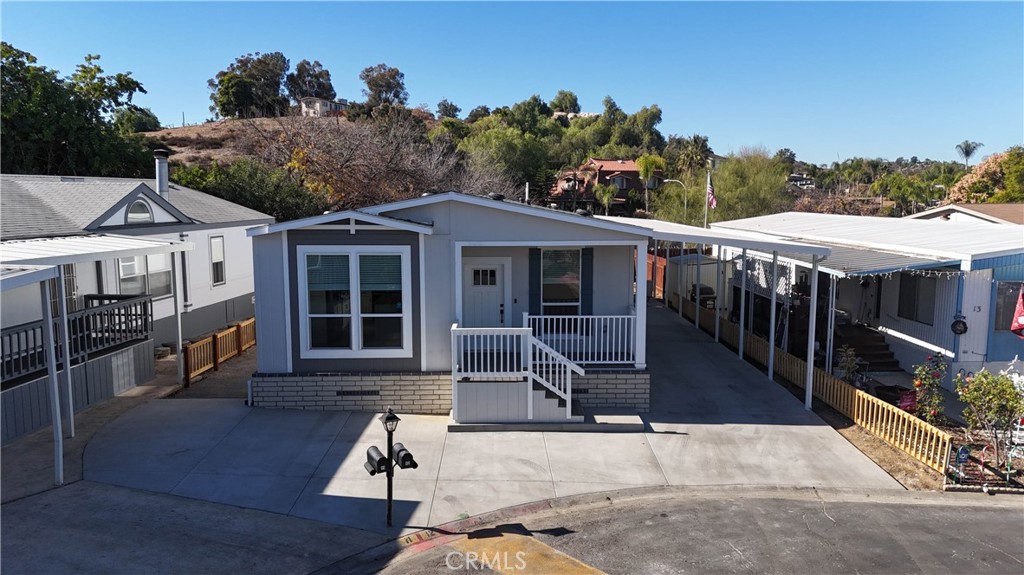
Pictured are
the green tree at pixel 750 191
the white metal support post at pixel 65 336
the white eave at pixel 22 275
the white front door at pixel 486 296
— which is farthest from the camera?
the green tree at pixel 750 191

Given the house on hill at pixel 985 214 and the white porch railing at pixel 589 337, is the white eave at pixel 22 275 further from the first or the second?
the house on hill at pixel 985 214

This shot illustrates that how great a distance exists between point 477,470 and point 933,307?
10.5 m

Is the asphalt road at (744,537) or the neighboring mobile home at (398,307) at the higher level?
the neighboring mobile home at (398,307)

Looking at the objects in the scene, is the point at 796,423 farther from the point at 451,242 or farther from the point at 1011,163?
the point at 1011,163

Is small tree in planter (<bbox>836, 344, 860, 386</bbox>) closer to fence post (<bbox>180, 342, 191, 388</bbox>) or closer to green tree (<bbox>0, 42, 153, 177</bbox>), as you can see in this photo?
fence post (<bbox>180, 342, 191, 388</bbox>)

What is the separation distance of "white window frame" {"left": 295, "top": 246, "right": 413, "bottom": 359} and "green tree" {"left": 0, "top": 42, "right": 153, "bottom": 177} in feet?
85.1

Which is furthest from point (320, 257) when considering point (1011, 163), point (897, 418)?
point (1011, 163)

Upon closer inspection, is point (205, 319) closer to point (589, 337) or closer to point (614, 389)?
point (589, 337)

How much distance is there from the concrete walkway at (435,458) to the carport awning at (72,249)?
9.35ft

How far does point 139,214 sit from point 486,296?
27.0ft

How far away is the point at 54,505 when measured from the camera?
7852mm

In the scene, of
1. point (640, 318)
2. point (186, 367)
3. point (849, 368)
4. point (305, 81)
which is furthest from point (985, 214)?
point (305, 81)

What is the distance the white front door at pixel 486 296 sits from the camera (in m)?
13.2

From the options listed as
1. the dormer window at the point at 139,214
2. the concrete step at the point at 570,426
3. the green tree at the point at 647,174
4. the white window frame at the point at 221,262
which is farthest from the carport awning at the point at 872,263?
the green tree at the point at 647,174
